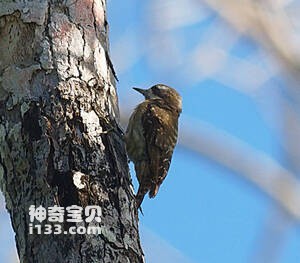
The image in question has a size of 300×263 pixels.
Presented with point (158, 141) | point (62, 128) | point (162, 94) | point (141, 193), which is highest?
point (162, 94)

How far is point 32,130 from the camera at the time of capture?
2.43 m

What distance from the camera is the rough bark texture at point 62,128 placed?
2.23 meters

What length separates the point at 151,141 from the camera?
3922 millimetres

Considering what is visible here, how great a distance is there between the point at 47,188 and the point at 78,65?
2.01 ft

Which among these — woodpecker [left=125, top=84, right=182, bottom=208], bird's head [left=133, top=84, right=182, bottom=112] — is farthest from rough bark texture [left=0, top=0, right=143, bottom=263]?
bird's head [left=133, top=84, right=182, bottom=112]

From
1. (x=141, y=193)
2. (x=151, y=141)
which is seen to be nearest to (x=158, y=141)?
(x=151, y=141)

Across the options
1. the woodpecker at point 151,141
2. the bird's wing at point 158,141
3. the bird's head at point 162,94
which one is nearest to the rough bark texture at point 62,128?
the woodpecker at point 151,141

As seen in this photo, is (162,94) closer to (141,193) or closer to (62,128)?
(141,193)

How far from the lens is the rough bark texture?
7.30ft

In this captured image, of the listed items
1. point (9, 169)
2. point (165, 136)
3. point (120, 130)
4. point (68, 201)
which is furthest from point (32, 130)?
point (165, 136)

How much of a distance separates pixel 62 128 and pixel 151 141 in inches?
59.0

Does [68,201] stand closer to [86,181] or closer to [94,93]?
[86,181]

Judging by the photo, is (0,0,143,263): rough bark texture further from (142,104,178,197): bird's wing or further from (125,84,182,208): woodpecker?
(142,104,178,197): bird's wing

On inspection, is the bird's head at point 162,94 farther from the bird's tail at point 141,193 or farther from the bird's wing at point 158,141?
the bird's tail at point 141,193
